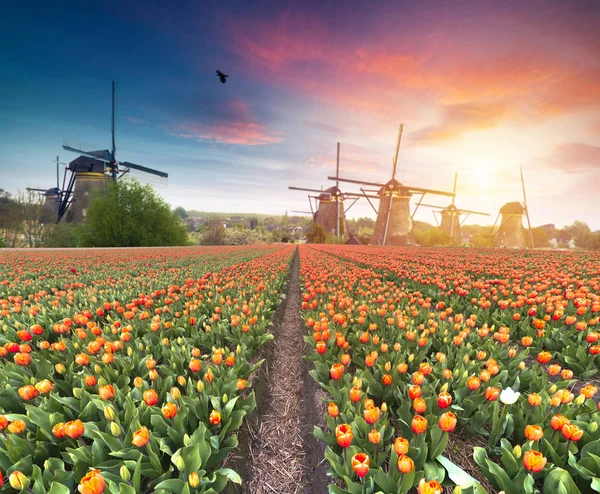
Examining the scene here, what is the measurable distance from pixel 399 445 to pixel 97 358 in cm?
315

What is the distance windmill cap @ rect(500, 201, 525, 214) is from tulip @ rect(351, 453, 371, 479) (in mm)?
55920

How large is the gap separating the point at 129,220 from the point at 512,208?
59.4 metres

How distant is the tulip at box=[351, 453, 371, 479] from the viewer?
1467 millimetres

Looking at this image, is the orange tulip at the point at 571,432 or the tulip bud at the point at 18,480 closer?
the tulip bud at the point at 18,480

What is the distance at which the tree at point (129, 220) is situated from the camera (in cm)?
3600

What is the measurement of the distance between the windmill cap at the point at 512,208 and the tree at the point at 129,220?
5311cm

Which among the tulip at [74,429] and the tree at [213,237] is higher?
the tree at [213,237]

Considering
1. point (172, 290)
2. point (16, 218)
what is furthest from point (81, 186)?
point (172, 290)

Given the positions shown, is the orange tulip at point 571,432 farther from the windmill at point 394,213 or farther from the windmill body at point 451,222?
the windmill body at point 451,222

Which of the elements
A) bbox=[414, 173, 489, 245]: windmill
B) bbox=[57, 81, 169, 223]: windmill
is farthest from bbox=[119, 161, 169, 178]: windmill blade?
bbox=[414, 173, 489, 245]: windmill

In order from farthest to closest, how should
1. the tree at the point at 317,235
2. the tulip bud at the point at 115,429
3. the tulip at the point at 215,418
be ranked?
the tree at the point at 317,235 < the tulip at the point at 215,418 < the tulip bud at the point at 115,429

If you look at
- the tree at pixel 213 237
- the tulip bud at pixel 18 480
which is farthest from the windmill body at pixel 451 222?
the tulip bud at pixel 18 480

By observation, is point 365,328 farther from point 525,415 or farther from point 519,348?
point 519,348

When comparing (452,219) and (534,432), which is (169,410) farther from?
(452,219)
